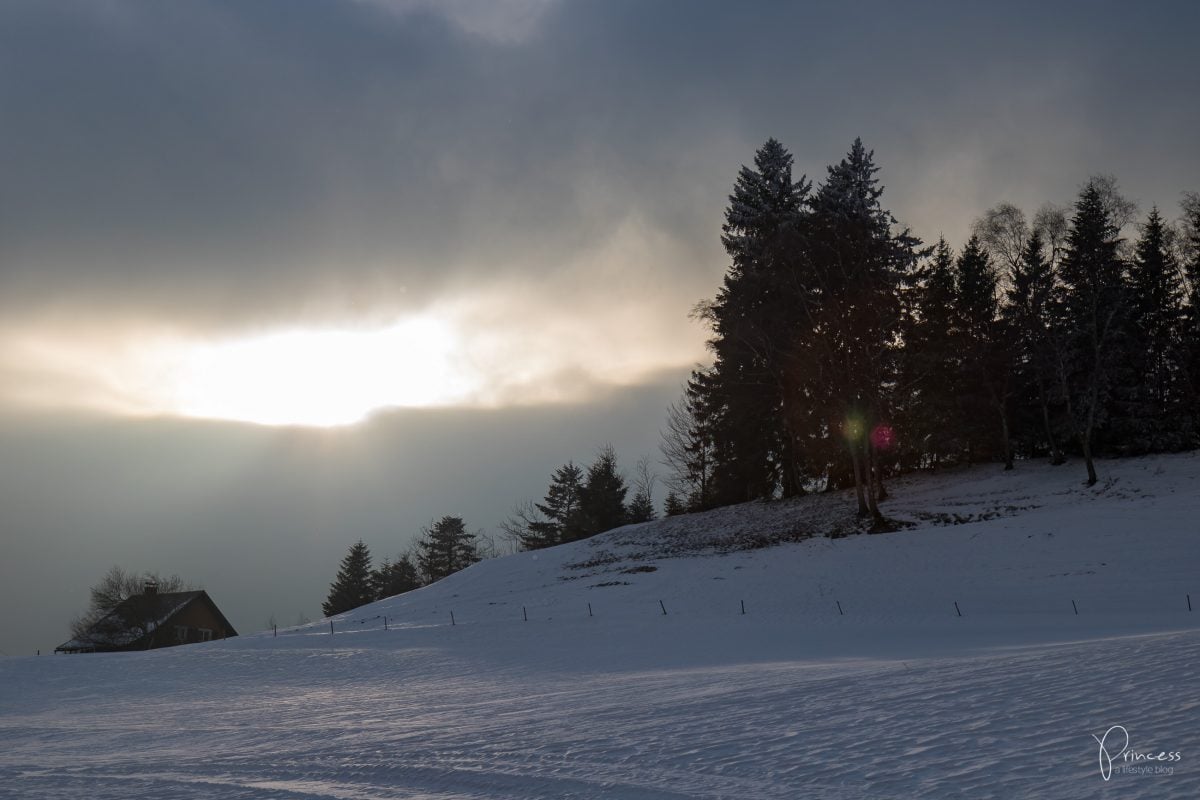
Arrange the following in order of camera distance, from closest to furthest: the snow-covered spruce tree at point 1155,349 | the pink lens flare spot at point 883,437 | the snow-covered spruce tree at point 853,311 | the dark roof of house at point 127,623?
the snow-covered spruce tree at point 853,311 < the snow-covered spruce tree at point 1155,349 < the pink lens flare spot at point 883,437 < the dark roof of house at point 127,623

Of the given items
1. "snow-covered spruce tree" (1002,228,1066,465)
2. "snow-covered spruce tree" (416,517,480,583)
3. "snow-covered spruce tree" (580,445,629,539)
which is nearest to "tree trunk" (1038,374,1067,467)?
"snow-covered spruce tree" (1002,228,1066,465)

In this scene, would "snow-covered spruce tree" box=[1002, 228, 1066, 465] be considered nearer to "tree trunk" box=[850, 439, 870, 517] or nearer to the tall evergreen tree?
"tree trunk" box=[850, 439, 870, 517]

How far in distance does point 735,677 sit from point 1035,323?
4020cm

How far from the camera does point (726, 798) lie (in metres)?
6.47

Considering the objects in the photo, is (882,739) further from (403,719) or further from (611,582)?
(611,582)

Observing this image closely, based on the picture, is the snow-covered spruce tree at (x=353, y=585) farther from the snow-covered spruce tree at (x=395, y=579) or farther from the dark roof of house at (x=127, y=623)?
the dark roof of house at (x=127, y=623)

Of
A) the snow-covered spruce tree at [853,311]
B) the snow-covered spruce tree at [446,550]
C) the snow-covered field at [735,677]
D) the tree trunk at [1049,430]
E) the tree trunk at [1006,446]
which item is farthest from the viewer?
the snow-covered spruce tree at [446,550]

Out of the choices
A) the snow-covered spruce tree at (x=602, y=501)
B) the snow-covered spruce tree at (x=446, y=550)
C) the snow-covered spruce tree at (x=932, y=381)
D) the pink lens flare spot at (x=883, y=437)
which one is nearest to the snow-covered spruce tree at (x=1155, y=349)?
the snow-covered spruce tree at (x=932, y=381)

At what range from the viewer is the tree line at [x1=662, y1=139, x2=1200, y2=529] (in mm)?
41781

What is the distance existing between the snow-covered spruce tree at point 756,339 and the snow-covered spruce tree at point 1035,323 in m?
13.5

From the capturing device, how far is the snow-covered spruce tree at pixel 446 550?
86.8 meters

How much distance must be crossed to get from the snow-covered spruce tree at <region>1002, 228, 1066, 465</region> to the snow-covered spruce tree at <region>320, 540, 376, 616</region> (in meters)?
70.0

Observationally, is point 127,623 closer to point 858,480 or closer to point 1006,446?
point 858,480

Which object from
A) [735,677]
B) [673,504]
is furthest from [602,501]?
[735,677]
